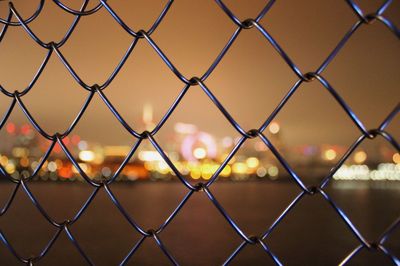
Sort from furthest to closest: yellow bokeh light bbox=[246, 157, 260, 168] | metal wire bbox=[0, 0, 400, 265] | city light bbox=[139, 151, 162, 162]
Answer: yellow bokeh light bbox=[246, 157, 260, 168], city light bbox=[139, 151, 162, 162], metal wire bbox=[0, 0, 400, 265]

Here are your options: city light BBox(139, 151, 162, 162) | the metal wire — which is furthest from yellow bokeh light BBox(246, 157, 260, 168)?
the metal wire

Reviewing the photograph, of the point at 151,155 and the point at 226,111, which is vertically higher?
the point at 151,155

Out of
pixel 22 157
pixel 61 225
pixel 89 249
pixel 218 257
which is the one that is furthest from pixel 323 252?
pixel 22 157

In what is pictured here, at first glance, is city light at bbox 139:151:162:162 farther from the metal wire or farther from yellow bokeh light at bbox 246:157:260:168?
Result: yellow bokeh light at bbox 246:157:260:168

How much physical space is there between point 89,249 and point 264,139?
2.62 meters

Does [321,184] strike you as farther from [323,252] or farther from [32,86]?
[323,252]

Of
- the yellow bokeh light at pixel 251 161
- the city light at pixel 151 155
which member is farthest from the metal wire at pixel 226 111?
the yellow bokeh light at pixel 251 161

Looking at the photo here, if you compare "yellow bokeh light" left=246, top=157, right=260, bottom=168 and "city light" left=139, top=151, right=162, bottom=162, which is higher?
"yellow bokeh light" left=246, top=157, right=260, bottom=168

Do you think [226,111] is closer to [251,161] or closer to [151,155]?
[151,155]

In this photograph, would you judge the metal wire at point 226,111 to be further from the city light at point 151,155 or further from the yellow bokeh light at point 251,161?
the yellow bokeh light at point 251,161

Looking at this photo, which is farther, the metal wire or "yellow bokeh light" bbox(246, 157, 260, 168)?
"yellow bokeh light" bbox(246, 157, 260, 168)

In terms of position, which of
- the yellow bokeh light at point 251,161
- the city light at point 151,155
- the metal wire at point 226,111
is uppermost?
the yellow bokeh light at point 251,161

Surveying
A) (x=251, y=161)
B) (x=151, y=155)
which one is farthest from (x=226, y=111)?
(x=251, y=161)

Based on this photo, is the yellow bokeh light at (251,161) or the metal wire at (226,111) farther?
the yellow bokeh light at (251,161)
